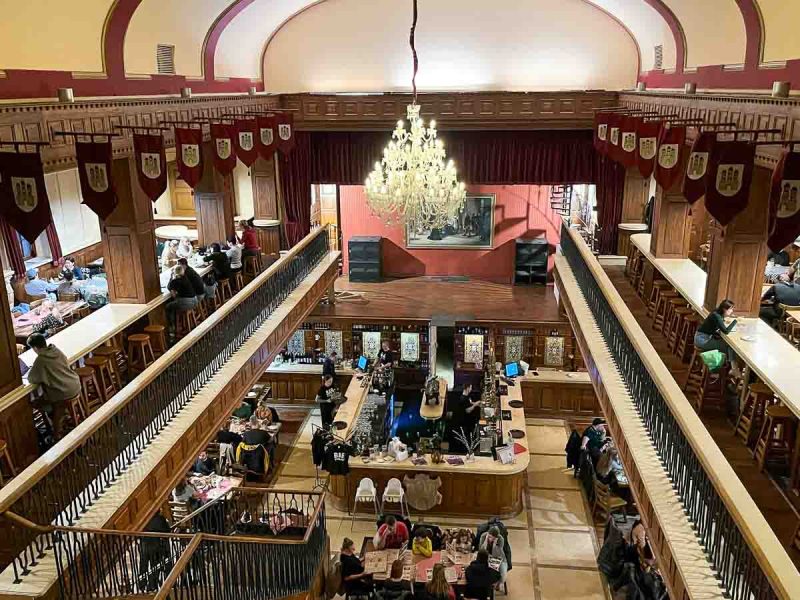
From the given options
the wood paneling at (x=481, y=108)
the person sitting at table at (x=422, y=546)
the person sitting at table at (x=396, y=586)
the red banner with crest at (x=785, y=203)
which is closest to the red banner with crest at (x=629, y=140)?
the red banner with crest at (x=785, y=203)

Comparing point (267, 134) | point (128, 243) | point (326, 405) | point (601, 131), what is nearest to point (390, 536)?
point (326, 405)

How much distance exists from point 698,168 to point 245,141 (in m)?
6.90

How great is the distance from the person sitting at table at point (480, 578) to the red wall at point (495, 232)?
1104 cm

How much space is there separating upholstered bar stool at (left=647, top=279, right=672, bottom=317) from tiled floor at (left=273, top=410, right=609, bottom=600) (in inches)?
149

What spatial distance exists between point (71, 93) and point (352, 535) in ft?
26.2

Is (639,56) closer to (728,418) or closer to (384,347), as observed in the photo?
(384,347)

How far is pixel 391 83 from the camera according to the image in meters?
16.2

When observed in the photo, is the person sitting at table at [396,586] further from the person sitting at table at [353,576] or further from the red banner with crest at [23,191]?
the red banner with crest at [23,191]

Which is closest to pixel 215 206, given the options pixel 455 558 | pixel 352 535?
pixel 352 535

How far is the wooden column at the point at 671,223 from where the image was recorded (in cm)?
1167

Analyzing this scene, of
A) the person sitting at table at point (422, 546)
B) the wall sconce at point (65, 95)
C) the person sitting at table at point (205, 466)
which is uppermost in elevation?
the wall sconce at point (65, 95)

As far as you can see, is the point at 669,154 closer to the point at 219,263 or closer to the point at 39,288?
the point at 219,263

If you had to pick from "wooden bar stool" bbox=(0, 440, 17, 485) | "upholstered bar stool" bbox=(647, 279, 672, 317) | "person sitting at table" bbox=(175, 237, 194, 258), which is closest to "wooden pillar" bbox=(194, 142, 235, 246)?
"person sitting at table" bbox=(175, 237, 194, 258)

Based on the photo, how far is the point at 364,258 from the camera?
19.3 meters
